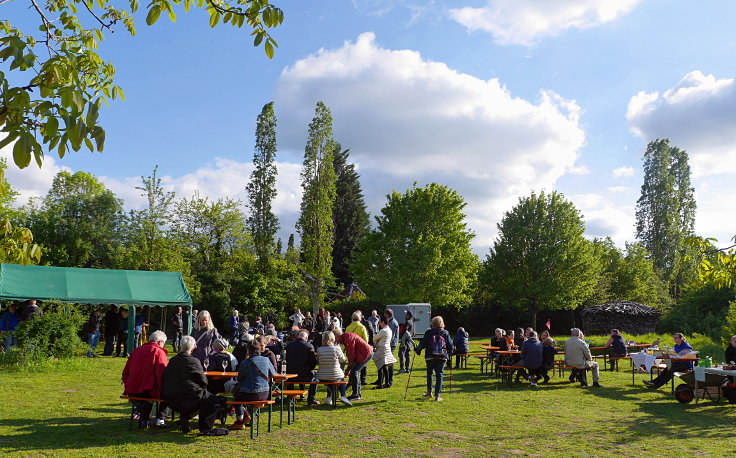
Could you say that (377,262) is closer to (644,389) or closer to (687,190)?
(644,389)

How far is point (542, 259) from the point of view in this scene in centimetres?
3922

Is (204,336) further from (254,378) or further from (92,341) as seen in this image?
(92,341)

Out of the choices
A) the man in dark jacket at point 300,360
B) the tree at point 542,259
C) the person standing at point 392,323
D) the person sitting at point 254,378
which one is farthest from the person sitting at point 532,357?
the tree at point 542,259

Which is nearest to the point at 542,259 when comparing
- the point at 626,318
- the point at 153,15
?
the point at 626,318

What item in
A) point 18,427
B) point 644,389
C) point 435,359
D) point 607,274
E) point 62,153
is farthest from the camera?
point 607,274

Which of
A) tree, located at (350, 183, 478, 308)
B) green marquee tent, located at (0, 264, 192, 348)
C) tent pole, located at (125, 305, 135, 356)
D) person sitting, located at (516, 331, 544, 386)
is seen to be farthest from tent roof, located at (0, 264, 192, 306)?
tree, located at (350, 183, 478, 308)

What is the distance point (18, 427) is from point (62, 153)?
7387mm

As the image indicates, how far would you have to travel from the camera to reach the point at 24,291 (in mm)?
17391

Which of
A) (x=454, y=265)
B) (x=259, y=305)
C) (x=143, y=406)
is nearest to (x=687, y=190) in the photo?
(x=454, y=265)

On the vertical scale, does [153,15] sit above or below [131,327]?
above

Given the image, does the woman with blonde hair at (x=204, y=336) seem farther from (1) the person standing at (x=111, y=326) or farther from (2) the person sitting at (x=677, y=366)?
(1) the person standing at (x=111, y=326)

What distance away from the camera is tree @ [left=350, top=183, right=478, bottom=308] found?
37.8 meters

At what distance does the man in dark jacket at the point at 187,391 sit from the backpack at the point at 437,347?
4334 millimetres

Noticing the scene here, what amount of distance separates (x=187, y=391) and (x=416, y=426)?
3.41 metres
